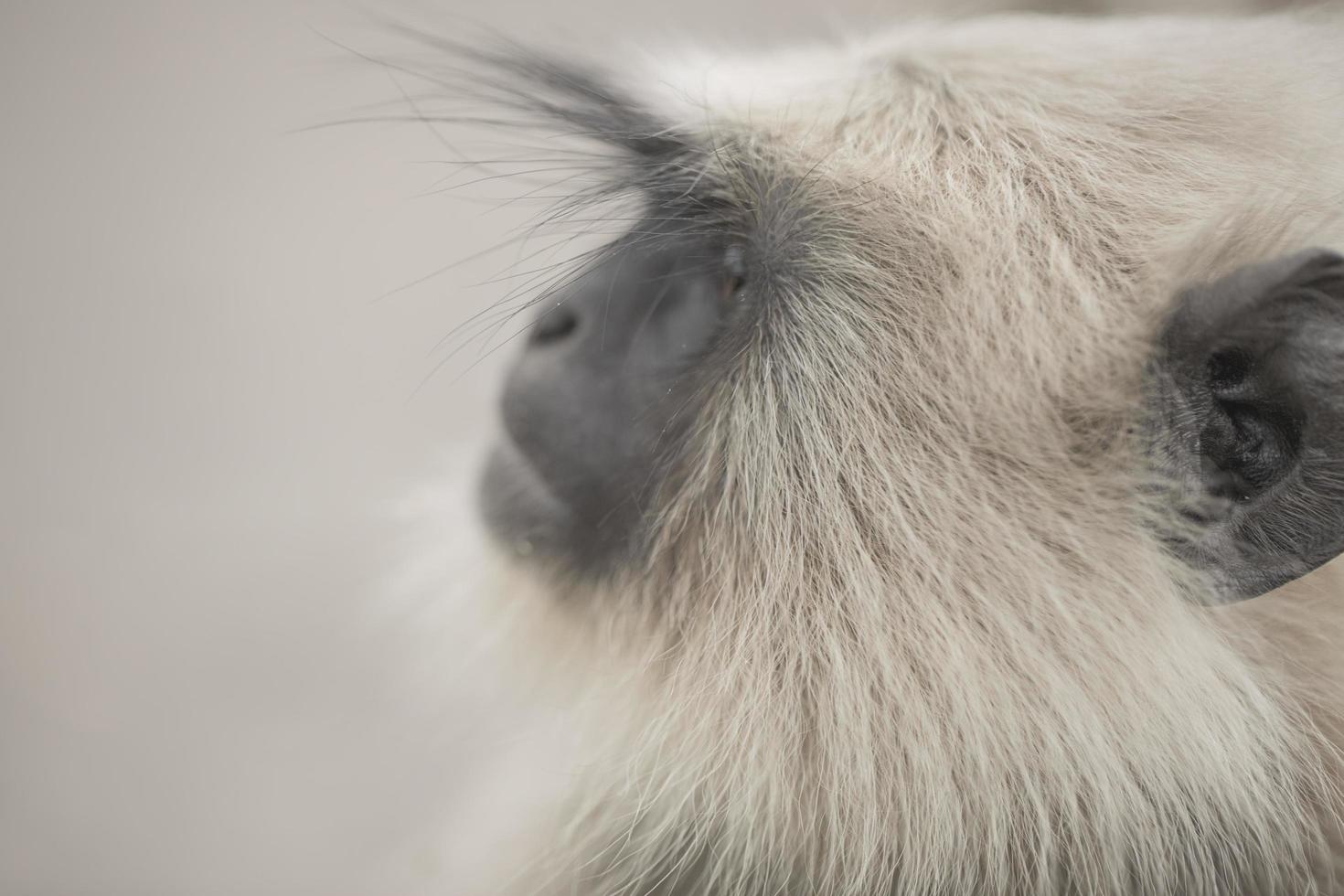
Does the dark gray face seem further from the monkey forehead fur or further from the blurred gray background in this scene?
the blurred gray background

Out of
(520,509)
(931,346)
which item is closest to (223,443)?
(520,509)

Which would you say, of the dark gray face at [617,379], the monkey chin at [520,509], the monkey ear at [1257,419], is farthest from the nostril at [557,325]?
the monkey ear at [1257,419]

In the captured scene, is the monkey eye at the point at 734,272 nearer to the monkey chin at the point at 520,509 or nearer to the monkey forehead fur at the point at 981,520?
the monkey forehead fur at the point at 981,520

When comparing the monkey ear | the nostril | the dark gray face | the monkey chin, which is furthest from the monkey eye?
the monkey ear

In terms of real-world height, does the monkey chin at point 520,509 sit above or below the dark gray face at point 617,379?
below

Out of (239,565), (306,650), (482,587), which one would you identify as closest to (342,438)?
(239,565)

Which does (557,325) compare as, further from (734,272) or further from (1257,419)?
(1257,419)

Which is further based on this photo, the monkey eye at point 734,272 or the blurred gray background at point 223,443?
the blurred gray background at point 223,443
